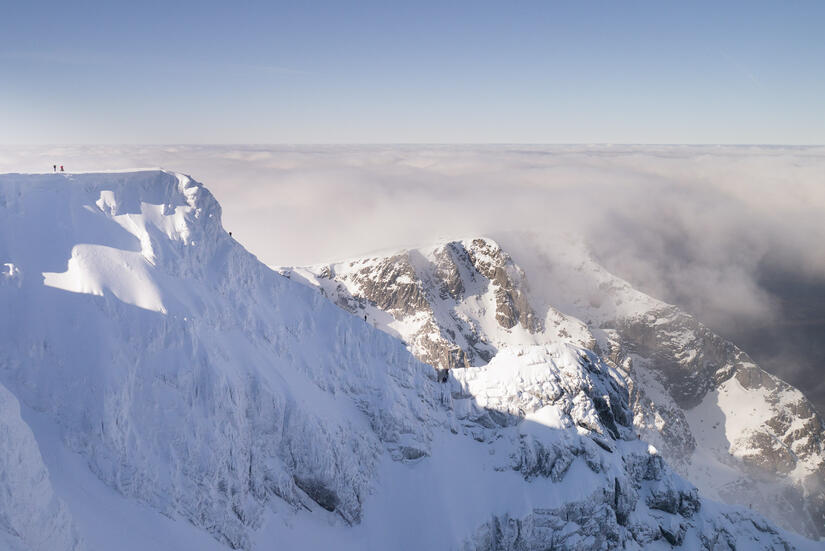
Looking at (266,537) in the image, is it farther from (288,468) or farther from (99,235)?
(99,235)

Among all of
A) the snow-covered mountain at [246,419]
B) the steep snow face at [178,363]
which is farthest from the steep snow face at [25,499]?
the steep snow face at [178,363]

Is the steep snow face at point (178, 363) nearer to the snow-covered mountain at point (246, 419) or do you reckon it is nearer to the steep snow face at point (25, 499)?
the snow-covered mountain at point (246, 419)

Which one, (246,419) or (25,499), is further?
(246,419)

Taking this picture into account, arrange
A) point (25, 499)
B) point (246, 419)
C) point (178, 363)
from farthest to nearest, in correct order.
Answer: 1. point (246, 419)
2. point (178, 363)
3. point (25, 499)

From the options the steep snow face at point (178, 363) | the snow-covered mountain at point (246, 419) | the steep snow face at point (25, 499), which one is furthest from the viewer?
the steep snow face at point (178, 363)

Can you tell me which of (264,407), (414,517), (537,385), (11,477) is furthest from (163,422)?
(537,385)

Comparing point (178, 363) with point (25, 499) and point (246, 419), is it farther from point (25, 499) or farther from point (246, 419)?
point (25, 499)

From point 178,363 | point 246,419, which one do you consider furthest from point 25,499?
point 246,419

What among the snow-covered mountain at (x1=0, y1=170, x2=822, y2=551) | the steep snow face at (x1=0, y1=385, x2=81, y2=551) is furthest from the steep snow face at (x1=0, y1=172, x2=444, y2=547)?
the steep snow face at (x1=0, y1=385, x2=81, y2=551)

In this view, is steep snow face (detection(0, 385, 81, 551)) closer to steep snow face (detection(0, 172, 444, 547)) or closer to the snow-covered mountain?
the snow-covered mountain
